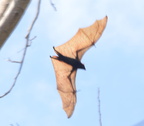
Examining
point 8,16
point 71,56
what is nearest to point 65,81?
point 71,56

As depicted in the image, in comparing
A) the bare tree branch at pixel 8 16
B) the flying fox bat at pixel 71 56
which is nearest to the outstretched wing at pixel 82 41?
the flying fox bat at pixel 71 56

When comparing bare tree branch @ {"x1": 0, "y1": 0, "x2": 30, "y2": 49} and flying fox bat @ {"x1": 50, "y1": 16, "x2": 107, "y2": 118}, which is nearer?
bare tree branch @ {"x1": 0, "y1": 0, "x2": 30, "y2": 49}

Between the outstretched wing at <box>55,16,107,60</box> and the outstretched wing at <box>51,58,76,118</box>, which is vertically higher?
the outstretched wing at <box>55,16,107,60</box>

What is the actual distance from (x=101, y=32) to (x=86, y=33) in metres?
0.18

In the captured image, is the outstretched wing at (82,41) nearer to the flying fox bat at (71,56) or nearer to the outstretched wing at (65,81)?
the flying fox bat at (71,56)

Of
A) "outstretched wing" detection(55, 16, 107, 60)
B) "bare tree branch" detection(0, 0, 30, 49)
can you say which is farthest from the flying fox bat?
"bare tree branch" detection(0, 0, 30, 49)

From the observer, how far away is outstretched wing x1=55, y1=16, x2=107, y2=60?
7.45ft

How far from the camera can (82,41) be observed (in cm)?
243

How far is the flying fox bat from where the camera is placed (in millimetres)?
2203

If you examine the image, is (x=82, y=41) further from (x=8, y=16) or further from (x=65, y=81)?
(x=8, y=16)

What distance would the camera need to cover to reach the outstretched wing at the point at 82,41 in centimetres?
227

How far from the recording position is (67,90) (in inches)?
96.3

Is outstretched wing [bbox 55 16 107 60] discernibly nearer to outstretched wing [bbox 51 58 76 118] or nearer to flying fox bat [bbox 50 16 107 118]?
flying fox bat [bbox 50 16 107 118]

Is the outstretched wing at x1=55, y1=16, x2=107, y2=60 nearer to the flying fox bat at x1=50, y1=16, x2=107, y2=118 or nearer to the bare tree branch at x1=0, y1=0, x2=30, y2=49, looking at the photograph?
the flying fox bat at x1=50, y1=16, x2=107, y2=118
